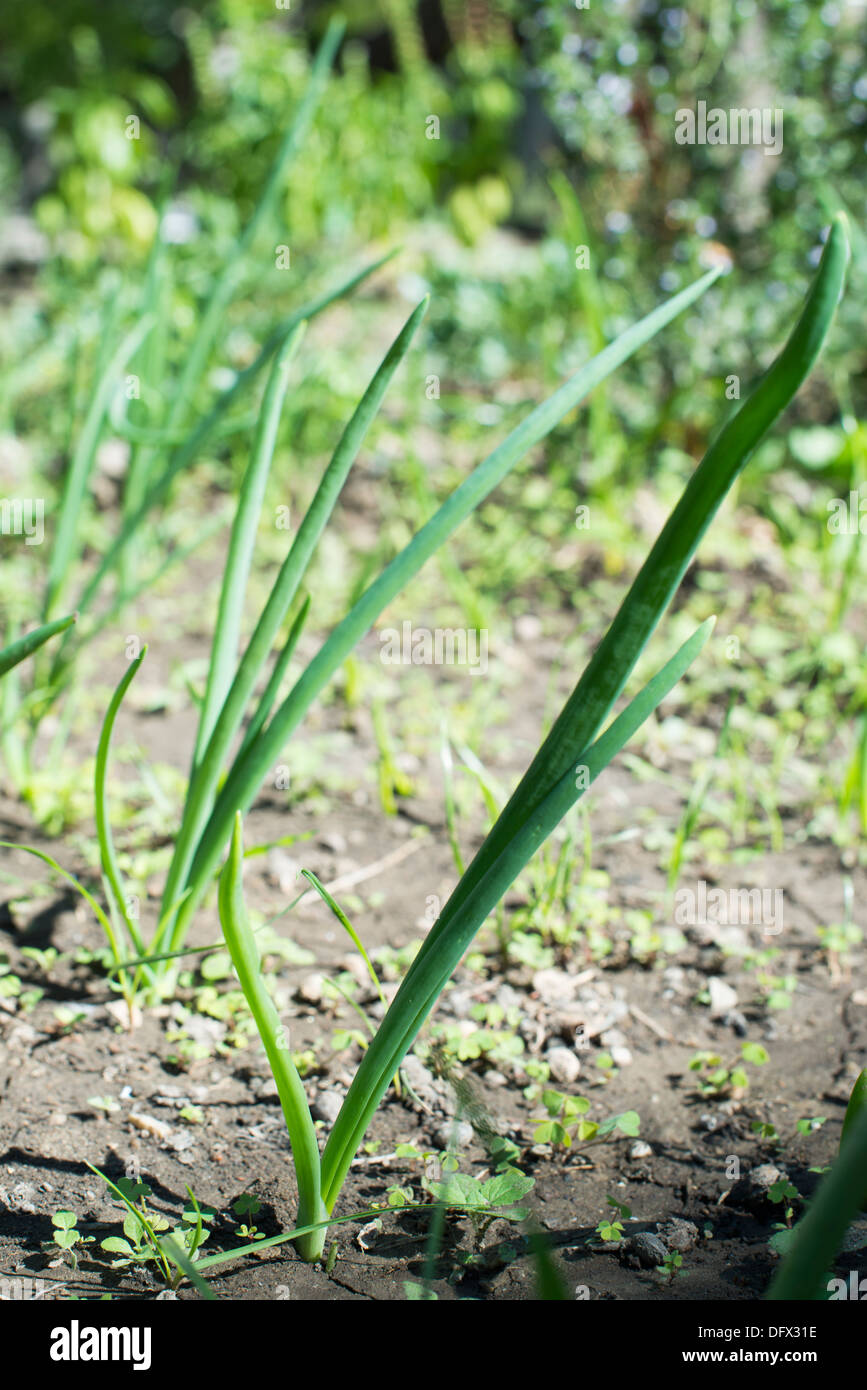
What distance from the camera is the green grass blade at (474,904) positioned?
3.15 ft

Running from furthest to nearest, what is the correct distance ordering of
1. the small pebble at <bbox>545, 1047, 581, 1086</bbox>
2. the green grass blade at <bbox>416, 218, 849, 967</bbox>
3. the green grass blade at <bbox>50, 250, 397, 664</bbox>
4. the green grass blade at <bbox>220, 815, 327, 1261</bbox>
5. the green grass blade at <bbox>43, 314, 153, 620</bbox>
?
the green grass blade at <bbox>43, 314, 153, 620</bbox>
the green grass blade at <bbox>50, 250, 397, 664</bbox>
the small pebble at <bbox>545, 1047, 581, 1086</bbox>
the green grass blade at <bbox>220, 815, 327, 1261</bbox>
the green grass blade at <bbox>416, 218, 849, 967</bbox>

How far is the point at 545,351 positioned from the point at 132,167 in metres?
2.45

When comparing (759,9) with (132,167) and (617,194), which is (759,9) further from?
(132,167)

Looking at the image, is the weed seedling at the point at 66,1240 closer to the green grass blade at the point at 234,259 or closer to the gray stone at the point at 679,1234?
the gray stone at the point at 679,1234

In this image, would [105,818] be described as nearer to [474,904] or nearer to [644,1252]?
[474,904]

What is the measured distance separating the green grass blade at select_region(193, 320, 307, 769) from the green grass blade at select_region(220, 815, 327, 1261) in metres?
0.44

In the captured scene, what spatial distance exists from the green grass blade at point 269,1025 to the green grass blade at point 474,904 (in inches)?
2.0

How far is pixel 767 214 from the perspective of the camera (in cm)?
318

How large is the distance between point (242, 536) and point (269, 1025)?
63 cm

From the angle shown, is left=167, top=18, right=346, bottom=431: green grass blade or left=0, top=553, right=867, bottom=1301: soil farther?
left=167, top=18, right=346, bottom=431: green grass blade

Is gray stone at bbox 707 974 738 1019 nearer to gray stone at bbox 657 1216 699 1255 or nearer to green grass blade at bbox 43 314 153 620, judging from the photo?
gray stone at bbox 657 1216 699 1255

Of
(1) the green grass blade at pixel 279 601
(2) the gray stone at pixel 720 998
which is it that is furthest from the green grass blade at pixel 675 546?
(2) the gray stone at pixel 720 998

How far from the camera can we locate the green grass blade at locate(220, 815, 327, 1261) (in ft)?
3.00

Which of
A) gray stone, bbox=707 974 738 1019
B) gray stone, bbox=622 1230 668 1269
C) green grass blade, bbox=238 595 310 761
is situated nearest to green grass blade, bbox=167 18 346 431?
green grass blade, bbox=238 595 310 761
